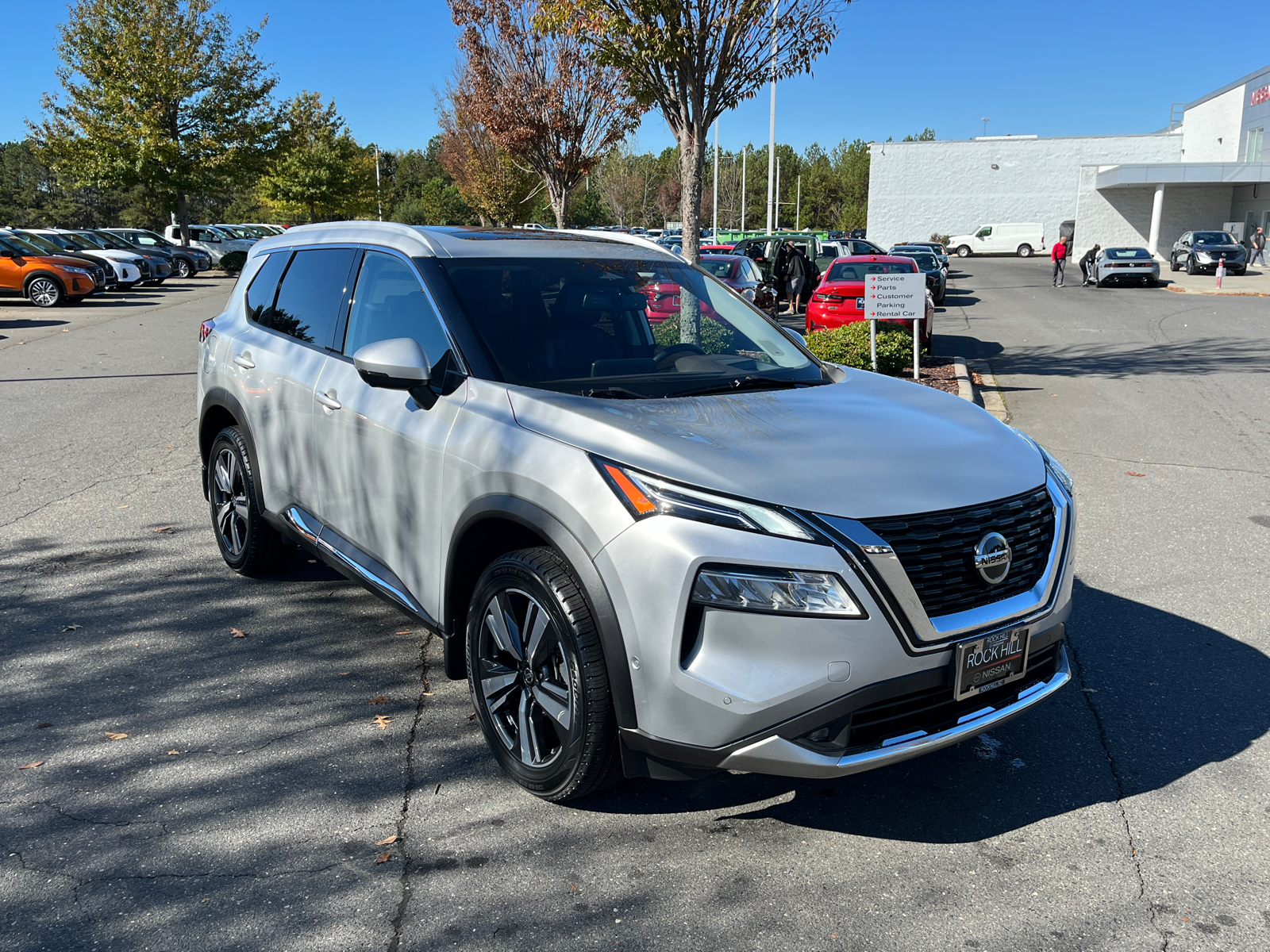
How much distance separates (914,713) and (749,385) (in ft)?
4.82

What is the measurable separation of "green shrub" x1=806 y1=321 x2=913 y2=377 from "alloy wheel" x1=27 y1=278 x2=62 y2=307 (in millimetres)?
20656

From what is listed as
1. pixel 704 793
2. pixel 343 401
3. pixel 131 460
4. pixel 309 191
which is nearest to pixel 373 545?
pixel 343 401

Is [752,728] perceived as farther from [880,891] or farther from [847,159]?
[847,159]

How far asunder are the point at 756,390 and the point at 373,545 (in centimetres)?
168

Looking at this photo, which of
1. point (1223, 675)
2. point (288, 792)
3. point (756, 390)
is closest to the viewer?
point (288, 792)

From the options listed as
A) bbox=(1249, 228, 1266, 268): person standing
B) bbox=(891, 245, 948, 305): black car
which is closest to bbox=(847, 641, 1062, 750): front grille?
bbox=(891, 245, 948, 305): black car

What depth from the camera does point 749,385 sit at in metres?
3.88

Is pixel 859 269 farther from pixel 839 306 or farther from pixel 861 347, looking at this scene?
pixel 861 347

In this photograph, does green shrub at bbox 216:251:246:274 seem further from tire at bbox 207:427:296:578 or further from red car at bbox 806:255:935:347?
tire at bbox 207:427:296:578

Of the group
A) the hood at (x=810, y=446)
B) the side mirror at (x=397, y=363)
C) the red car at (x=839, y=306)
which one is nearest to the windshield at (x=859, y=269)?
the red car at (x=839, y=306)

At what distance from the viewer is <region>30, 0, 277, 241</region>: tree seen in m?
38.0

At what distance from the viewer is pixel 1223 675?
174 inches

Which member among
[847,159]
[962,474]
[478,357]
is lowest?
[962,474]

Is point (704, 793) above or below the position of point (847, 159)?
below
